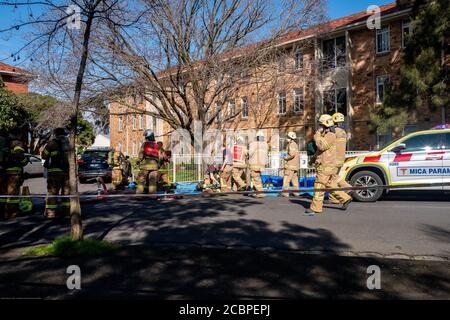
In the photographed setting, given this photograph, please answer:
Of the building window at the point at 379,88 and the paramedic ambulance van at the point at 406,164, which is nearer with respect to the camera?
the paramedic ambulance van at the point at 406,164

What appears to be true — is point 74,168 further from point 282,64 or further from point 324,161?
point 282,64

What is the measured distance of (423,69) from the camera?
15.7 m

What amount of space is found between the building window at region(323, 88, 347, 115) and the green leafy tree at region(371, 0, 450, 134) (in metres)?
6.31

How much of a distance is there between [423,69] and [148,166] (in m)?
12.5

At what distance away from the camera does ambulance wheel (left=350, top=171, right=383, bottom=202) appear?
29.9 ft

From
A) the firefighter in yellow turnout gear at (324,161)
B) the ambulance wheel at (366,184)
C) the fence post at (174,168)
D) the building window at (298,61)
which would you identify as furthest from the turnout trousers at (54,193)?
the building window at (298,61)

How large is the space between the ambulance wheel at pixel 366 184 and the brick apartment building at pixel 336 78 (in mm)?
9329

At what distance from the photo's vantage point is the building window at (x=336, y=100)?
920 inches

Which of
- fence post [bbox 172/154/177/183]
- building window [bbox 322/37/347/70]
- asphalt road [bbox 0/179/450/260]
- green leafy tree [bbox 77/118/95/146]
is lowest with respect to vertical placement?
asphalt road [bbox 0/179/450/260]

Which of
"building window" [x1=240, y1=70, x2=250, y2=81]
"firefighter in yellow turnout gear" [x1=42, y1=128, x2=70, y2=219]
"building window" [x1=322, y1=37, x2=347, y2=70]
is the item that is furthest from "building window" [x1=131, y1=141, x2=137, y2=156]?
"firefighter in yellow turnout gear" [x1=42, y1=128, x2=70, y2=219]

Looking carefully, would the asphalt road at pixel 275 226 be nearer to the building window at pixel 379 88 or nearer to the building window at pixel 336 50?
the building window at pixel 379 88

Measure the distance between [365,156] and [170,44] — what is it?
10.9 meters

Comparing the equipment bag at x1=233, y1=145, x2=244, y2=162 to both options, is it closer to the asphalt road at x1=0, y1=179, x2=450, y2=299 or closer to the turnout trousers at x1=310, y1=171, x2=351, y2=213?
the asphalt road at x1=0, y1=179, x2=450, y2=299

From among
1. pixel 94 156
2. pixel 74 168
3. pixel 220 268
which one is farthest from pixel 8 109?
pixel 220 268
